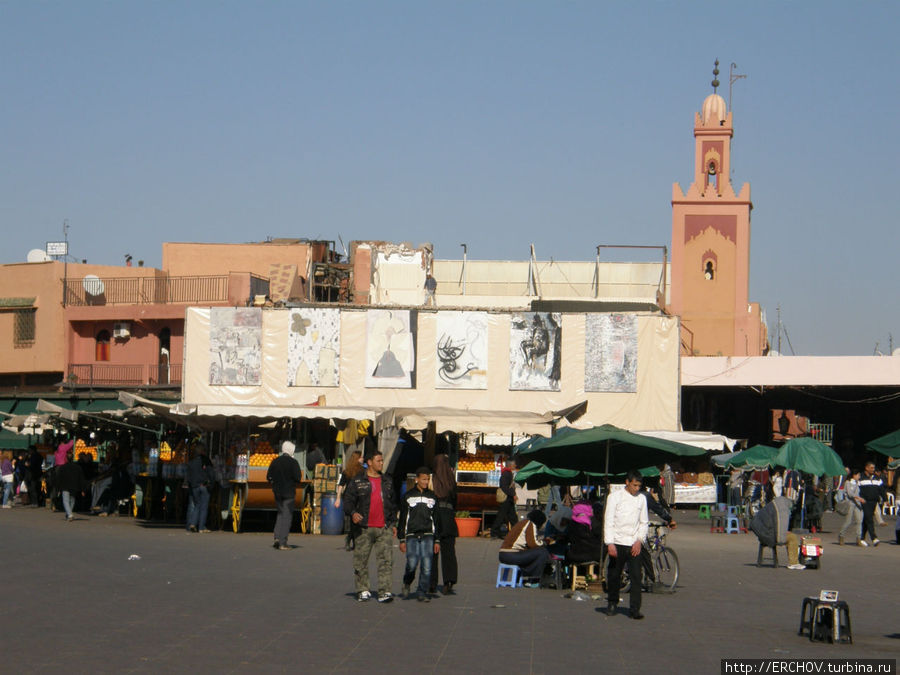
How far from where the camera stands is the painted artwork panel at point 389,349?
136 ft

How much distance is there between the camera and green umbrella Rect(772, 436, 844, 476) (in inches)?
1109

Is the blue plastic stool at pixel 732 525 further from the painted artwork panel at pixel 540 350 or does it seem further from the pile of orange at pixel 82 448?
the pile of orange at pixel 82 448

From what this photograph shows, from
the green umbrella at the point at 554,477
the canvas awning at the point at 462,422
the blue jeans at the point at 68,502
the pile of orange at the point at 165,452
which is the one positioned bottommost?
the blue jeans at the point at 68,502

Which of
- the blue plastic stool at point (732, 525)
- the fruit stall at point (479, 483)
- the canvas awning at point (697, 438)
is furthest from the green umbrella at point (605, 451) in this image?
the canvas awning at point (697, 438)

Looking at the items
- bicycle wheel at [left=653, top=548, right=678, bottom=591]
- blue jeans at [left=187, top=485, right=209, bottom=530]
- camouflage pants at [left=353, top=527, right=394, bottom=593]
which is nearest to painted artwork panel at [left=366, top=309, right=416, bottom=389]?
blue jeans at [left=187, top=485, right=209, bottom=530]

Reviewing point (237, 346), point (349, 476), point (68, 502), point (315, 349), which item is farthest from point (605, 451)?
point (237, 346)

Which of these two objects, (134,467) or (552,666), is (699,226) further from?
(552,666)

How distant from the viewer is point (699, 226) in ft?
192

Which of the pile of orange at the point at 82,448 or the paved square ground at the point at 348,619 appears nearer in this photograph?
the paved square ground at the point at 348,619

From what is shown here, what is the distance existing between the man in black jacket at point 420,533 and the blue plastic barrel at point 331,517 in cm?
1108

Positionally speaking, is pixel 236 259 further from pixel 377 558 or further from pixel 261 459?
pixel 377 558

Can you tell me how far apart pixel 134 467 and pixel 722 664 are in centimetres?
2252

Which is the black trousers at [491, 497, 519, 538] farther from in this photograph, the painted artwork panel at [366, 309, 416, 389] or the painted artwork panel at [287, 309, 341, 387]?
the painted artwork panel at [287, 309, 341, 387]

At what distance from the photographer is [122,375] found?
166 feet
